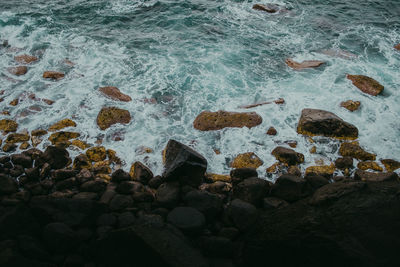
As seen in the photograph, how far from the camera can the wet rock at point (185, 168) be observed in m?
7.20

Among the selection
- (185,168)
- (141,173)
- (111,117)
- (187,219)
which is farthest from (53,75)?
(187,219)

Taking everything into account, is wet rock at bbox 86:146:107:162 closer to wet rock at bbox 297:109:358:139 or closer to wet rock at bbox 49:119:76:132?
wet rock at bbox 49:119:76:132

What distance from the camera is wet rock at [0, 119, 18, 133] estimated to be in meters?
9.27

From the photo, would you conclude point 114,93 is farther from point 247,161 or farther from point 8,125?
point 247,161

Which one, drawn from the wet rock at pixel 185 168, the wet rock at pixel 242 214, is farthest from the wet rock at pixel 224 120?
the wet rock at pixel 242 214

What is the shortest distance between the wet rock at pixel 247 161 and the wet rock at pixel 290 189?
1.24 meters

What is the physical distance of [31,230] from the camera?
18.8 ft

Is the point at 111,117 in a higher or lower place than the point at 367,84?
lower

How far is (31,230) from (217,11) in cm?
1513

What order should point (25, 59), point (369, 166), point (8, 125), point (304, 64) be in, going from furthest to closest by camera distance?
point (25, 59) < point (304, 64) < point (8, 125) < point (369, 166)

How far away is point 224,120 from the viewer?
9633mm

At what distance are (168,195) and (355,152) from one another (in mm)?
5435

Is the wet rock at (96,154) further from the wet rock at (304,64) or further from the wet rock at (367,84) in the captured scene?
the wet rock at (367,84)

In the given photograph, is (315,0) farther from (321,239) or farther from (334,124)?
(321,239)
